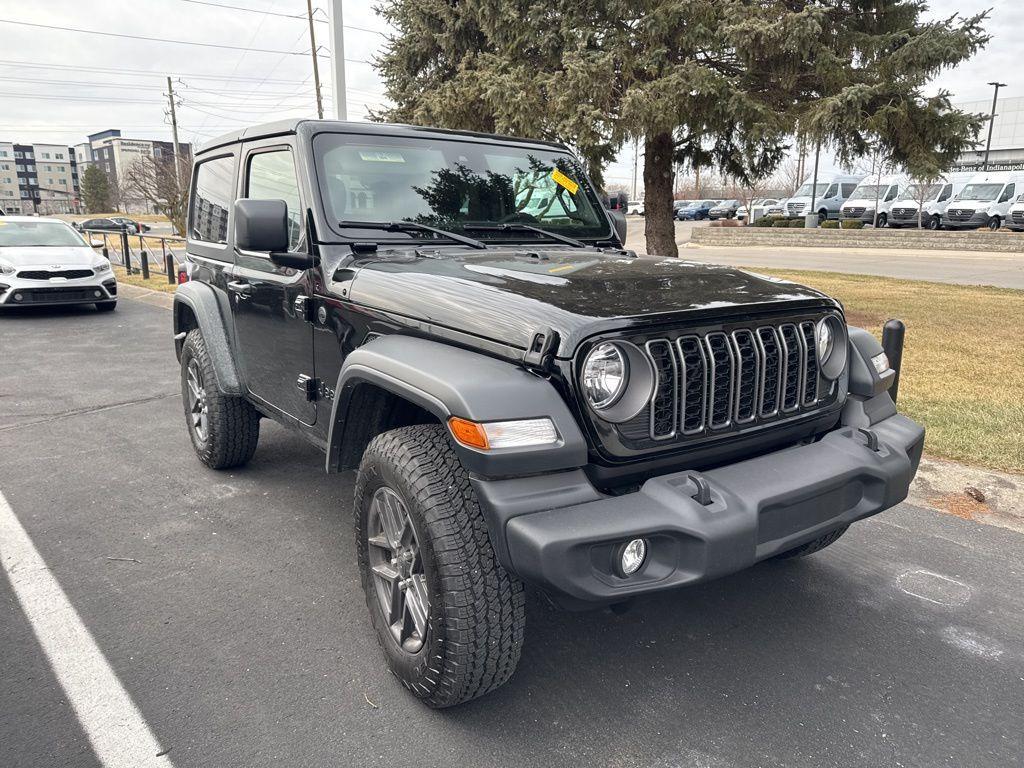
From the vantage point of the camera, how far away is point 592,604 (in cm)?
219

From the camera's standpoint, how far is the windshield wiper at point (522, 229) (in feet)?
12.0

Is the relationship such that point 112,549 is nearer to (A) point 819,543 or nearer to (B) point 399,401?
(B) point 399,401

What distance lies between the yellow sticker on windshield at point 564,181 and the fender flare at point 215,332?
6.57ft

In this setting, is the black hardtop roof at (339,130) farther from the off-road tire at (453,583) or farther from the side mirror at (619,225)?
the off-road tire at (453,583)

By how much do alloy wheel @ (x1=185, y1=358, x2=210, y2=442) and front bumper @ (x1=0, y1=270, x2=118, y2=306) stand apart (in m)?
7.88

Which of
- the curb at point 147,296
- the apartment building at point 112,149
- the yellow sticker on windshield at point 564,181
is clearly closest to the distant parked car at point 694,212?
the curb at point 147,296

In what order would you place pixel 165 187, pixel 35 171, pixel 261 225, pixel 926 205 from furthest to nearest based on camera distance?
pixel 35 171
pixel 165 187
pixel 926 205
pixel 261 225

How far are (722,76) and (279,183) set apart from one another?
7.05m

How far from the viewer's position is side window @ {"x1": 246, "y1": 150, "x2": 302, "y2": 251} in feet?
11.3

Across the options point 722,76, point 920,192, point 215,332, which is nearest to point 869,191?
point 920,192

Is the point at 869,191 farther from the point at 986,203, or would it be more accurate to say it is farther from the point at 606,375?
the point at 606,375

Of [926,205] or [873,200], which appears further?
[873,200]

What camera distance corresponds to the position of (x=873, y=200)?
31.8 m

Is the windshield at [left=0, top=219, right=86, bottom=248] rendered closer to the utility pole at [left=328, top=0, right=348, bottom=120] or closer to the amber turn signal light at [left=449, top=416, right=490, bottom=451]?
the utility pole at [left=328, top=0, right=348, bottom=120]
